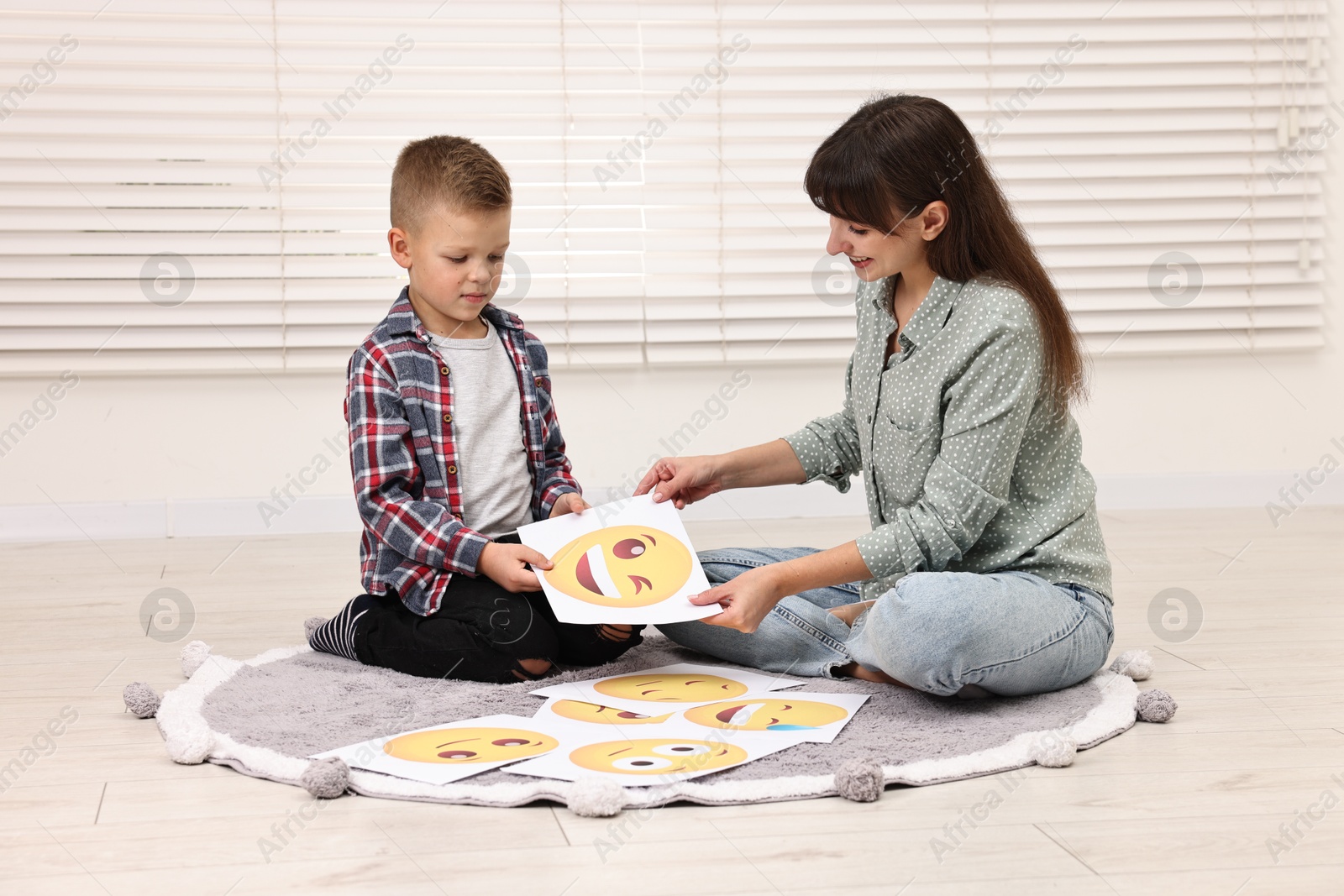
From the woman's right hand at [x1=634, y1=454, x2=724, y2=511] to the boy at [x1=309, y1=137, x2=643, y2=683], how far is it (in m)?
0.10

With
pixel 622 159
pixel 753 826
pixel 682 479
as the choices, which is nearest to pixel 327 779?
pixel 753 826

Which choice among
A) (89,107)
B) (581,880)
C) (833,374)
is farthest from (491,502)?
(89,107)

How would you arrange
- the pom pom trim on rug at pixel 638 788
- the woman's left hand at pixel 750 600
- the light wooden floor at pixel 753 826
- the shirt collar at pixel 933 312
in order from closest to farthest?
1. the light wooden floor at pixel 753 826
2. the pom pom trim on rug at pixel 638 788
3. the woman's left hand at pixel 750 600
4. the shirt collar at pixel 933 312

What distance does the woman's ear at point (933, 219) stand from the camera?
4.42 feet

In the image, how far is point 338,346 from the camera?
8.50 feet

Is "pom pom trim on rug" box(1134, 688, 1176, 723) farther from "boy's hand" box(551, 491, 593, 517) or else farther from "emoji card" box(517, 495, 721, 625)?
"boy's hand" box(551, 491, 593, 517)

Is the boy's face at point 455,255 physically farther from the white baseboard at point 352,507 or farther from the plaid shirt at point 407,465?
the white baseboard at point 352,507

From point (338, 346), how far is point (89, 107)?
70 cm

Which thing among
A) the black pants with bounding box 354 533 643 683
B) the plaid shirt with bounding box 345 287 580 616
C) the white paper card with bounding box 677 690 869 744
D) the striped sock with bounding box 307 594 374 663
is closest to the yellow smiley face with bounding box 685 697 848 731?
the white paper card with bounding box 677 690 869 744

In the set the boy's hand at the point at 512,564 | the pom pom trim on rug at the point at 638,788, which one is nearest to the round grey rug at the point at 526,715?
the pom pom trim on rug at the point at 638,788

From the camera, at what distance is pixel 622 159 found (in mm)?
2613

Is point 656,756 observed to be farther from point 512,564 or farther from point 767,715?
point 512,564

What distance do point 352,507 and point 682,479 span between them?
134 centimetres

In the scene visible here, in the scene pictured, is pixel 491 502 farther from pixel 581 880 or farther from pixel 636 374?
pixel 636 374
